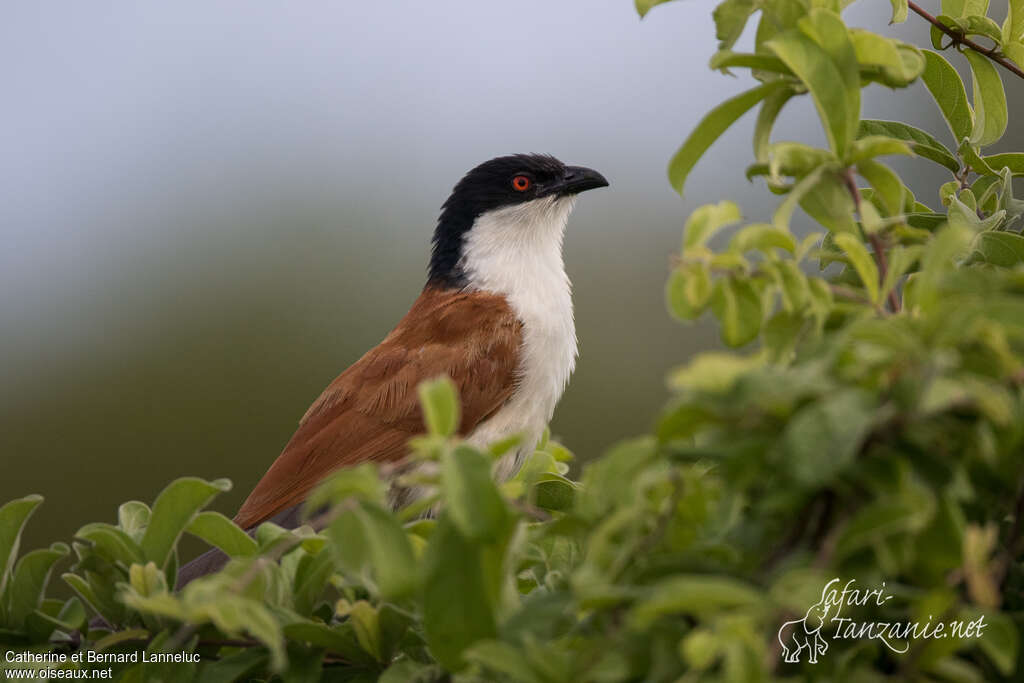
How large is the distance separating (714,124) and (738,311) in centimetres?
26

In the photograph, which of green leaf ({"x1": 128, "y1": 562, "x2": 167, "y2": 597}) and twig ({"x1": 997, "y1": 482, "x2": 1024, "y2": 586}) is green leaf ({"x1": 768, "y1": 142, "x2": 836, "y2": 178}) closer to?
twig ({"x1": 997, "y1": 482, "x2": 1024, "y2": 586})

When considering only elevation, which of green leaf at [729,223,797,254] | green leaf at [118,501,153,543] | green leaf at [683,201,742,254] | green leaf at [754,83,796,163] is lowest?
green leaf at [118,501,153,543]

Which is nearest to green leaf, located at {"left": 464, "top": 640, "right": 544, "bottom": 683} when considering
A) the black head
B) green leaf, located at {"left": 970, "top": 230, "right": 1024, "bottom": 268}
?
green leaf, located at {"left": 970, "top": 230, "right": 1024, "bottom": 268}

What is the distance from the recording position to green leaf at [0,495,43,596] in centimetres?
149

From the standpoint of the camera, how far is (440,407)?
3.41ft

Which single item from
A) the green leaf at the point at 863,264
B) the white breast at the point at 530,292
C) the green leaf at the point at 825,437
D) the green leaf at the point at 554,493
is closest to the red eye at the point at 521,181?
the white breast at the point at 530,292

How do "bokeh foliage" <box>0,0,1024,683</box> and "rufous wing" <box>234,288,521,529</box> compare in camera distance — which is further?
"rufous wing" <box>234,288,521,529</box>

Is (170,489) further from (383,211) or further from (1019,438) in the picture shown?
(383,211)

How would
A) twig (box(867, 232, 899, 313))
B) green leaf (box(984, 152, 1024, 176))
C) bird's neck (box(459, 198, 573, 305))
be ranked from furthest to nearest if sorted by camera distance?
bird's neck (box(459, 198, 573, 305)) < green leaf (box(984, 152, 1024, 176)) < twig (box(867, 232, 899, 313))

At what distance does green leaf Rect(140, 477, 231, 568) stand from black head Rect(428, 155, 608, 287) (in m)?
3.53

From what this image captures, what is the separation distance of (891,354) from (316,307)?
1082cm

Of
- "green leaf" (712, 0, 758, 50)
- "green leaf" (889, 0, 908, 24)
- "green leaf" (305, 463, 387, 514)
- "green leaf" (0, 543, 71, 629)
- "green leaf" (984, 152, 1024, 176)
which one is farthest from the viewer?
"green leaf" (984, 152, 1024, 176)

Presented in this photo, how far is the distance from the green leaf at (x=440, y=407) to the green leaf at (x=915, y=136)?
3.54 ft

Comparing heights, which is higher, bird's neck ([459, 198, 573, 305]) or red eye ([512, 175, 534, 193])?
red eye ([512, 175, 534, 193])
